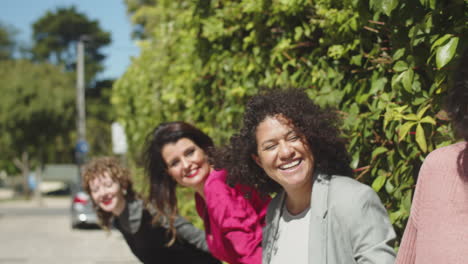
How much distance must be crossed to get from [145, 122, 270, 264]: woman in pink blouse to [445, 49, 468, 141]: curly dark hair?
4.18 ft

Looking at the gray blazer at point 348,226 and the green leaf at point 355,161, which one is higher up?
the green leaf at point 355,161

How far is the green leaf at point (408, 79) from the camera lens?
6.80ft

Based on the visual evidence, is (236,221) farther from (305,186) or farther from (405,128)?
(405,128)

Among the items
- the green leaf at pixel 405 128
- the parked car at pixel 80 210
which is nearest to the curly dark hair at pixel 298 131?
the green leaf at pixel 405 128

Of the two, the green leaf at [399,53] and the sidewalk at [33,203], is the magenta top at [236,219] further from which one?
the sidewalk at [33,203]

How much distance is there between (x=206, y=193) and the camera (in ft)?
9.12

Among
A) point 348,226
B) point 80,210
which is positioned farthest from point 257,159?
point 80,210

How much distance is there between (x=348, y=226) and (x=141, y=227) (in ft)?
6.10

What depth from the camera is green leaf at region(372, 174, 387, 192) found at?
2301mm

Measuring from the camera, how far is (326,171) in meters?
2.15

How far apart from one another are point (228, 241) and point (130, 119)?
507 cm

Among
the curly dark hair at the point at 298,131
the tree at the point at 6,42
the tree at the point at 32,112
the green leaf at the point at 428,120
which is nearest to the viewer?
the green leaf at the point at 428,120

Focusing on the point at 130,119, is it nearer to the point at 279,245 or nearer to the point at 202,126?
the point at 202,126

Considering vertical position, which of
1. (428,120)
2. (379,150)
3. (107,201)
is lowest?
(107,201)
